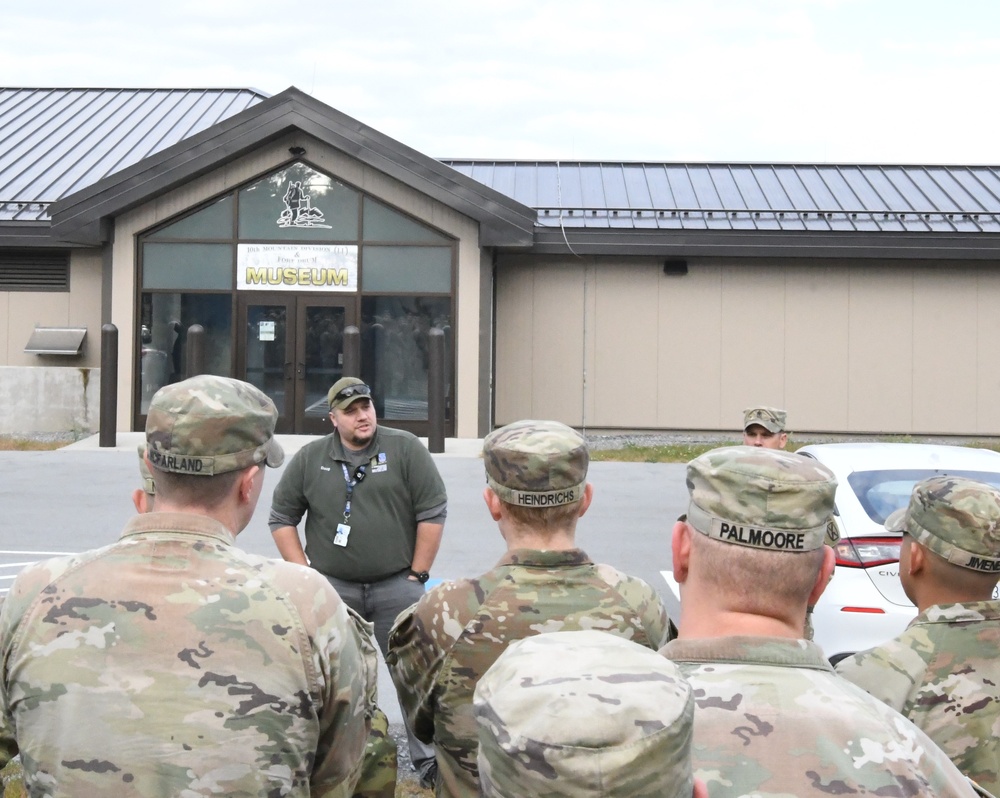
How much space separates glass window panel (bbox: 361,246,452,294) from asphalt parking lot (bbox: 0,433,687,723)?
319 cm

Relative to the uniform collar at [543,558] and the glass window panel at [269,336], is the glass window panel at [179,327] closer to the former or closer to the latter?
the glass window panel at [269,336]

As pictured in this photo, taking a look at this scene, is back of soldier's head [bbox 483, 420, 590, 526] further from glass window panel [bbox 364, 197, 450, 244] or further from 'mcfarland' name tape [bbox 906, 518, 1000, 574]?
glass window panel [bbox 364, 197, 450, 244]

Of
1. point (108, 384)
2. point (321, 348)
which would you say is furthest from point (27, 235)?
point (321, 348)

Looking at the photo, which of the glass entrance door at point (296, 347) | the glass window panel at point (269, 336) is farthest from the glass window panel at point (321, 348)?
the glass window panel at point (269, 336)

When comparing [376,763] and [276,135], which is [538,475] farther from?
[276,135]

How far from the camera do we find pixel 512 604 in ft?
10.2

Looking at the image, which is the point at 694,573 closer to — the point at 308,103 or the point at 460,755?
the point at 460,755

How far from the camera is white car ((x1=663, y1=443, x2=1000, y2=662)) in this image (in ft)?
18.5

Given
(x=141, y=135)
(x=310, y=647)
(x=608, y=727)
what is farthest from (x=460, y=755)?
(x=141, y=135)

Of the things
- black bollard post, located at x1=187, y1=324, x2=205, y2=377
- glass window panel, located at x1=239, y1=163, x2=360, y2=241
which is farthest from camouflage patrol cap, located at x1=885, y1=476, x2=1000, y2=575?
glass window panel, located at x1=239, y1=163, x2=360, y2=241

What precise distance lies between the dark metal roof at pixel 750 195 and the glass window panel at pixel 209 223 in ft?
17.4

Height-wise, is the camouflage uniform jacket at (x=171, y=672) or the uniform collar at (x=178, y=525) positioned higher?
the uniform collar at (x=178, y=525)

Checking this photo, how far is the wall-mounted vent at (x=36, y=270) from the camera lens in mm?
19047

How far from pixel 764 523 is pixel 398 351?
53.3 feet
